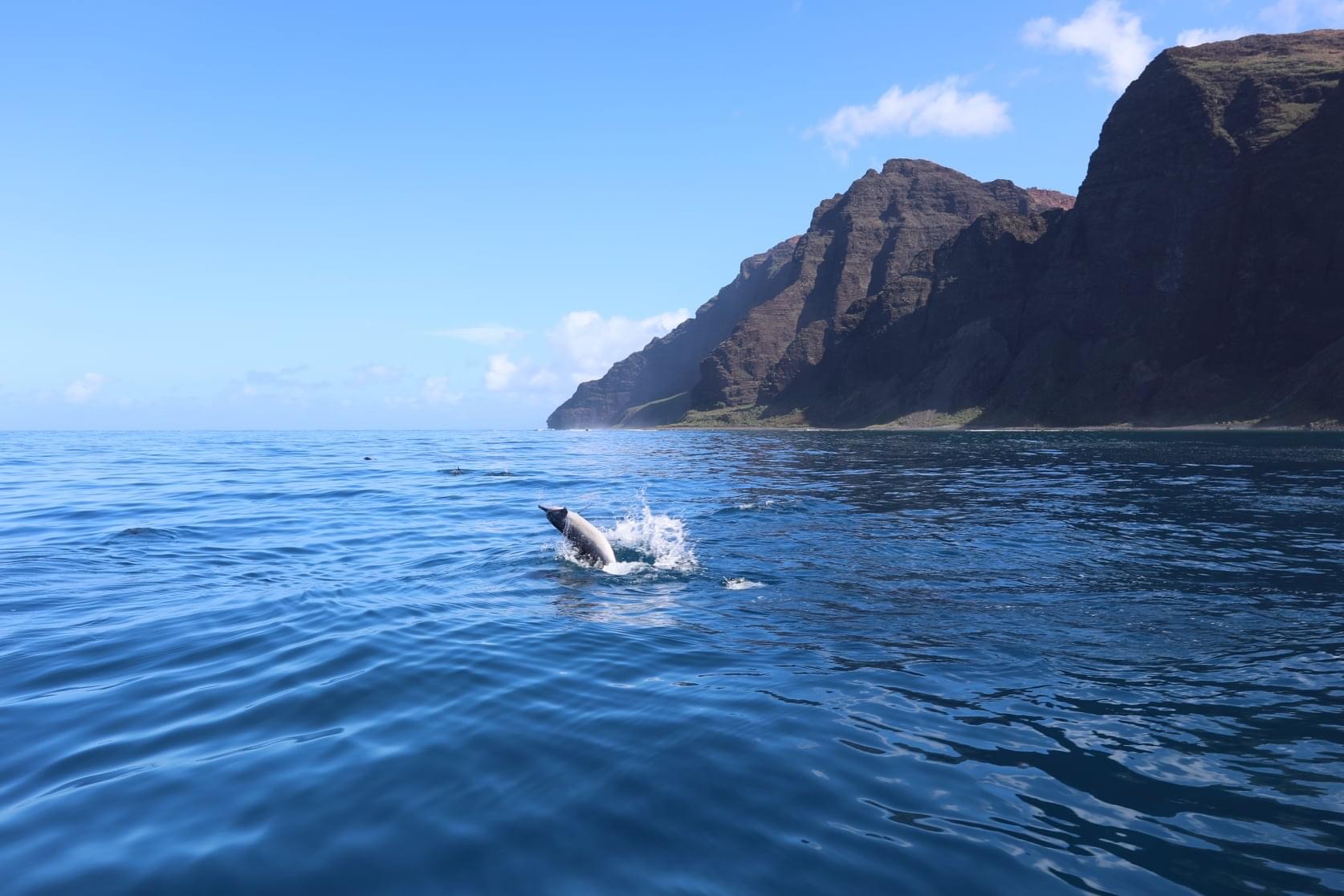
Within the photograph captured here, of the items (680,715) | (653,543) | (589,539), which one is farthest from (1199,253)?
(680,715)

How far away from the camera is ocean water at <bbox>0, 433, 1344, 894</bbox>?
16.9 feet

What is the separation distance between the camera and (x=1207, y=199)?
128500 millimetres

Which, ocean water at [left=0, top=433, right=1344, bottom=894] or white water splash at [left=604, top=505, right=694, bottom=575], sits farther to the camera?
white water splash at [left=604, top=505, right=694, bottom=575]

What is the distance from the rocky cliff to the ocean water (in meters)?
112

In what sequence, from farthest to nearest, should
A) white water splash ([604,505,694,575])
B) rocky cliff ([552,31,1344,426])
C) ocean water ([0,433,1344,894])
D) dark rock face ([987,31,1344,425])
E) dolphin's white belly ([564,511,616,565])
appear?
dark rock face ([987,31,1344,425]) → rocky cliff ([552,31,1344,426]) → white water splash ([604,505,694,575]) → dolphin's white belly ([564,511,616,565]) → ocean water ([0,433,1344,894])

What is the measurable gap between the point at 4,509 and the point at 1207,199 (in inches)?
6280

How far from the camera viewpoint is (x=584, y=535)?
1596 centimetres

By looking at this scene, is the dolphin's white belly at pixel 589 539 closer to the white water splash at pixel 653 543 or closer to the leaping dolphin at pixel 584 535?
the leaping dolphin at pixel 584 535

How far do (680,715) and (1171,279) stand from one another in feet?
513

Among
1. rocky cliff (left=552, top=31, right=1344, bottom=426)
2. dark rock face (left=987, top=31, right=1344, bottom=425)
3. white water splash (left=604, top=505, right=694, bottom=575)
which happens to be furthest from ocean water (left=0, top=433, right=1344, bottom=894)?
dark rock face (left=987, top=31, right=1344, bottom=425)

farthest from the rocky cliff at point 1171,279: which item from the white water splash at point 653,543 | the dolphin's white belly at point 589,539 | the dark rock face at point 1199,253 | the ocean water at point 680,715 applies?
the dolphin's white belly at point 589,539

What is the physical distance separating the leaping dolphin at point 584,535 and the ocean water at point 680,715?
15.1 inches

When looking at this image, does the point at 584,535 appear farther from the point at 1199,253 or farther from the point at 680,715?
the point at 1199,253

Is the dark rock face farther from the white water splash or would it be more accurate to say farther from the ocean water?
the ocean water
